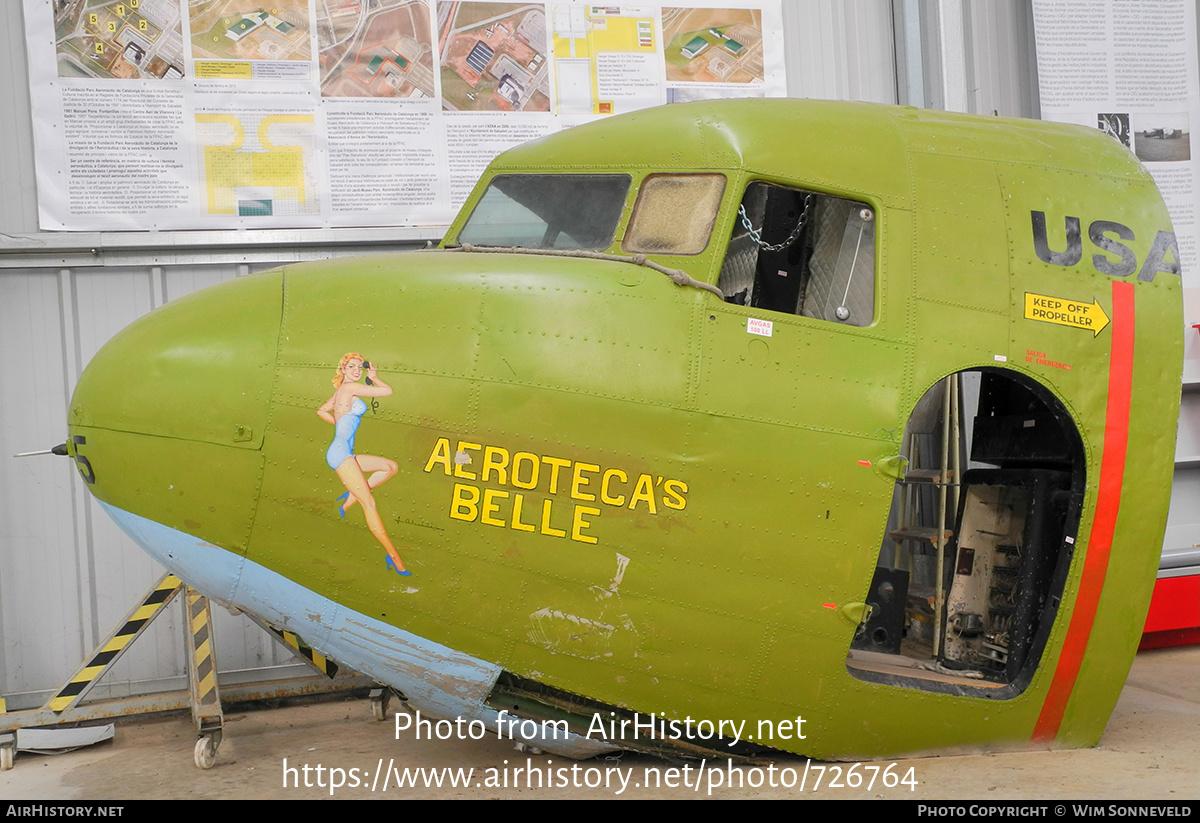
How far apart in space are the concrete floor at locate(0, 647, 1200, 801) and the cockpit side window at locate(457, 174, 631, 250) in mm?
2893

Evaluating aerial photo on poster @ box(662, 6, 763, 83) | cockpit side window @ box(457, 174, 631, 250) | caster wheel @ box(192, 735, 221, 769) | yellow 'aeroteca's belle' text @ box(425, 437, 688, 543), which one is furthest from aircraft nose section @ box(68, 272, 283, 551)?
aerial photo on poster @ box(662, 6, 763, 83)

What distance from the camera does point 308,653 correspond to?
6.55 m

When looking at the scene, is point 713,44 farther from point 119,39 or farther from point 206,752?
point 206,752

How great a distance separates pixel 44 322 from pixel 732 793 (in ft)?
19.8

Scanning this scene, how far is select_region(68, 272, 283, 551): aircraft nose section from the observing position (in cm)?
438

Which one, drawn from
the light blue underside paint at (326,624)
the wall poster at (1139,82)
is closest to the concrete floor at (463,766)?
the light blue underside paint at (326,624)

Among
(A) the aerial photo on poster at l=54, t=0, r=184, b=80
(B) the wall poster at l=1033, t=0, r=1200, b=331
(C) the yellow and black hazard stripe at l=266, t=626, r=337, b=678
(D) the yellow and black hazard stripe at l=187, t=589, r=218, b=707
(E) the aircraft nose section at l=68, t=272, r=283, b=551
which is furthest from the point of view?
(B) the wall poster at l=1033, t=0, r=1200, b=331

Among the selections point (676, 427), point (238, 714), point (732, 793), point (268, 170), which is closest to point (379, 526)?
point (676, 427)

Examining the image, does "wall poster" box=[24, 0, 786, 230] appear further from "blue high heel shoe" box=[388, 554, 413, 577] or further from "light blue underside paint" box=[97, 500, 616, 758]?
"blue high heel shoe" box=[388, 554, 413, 577]

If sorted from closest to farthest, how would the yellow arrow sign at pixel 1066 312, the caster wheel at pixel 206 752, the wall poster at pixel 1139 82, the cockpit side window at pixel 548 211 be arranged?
the cockpit side window at pixel 548 211
the yellow arrow sign at pixel 1066 312
the caster wheel at pixel 206 752
the wall poster at pixel 1139 82

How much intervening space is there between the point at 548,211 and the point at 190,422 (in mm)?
2169

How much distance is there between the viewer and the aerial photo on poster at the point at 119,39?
285 inches

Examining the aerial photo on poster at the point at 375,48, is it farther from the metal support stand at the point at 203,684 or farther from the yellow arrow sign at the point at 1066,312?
the yellow arrow sign at the point at 1066,312

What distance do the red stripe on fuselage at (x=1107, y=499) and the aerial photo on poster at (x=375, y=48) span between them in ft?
17.8
